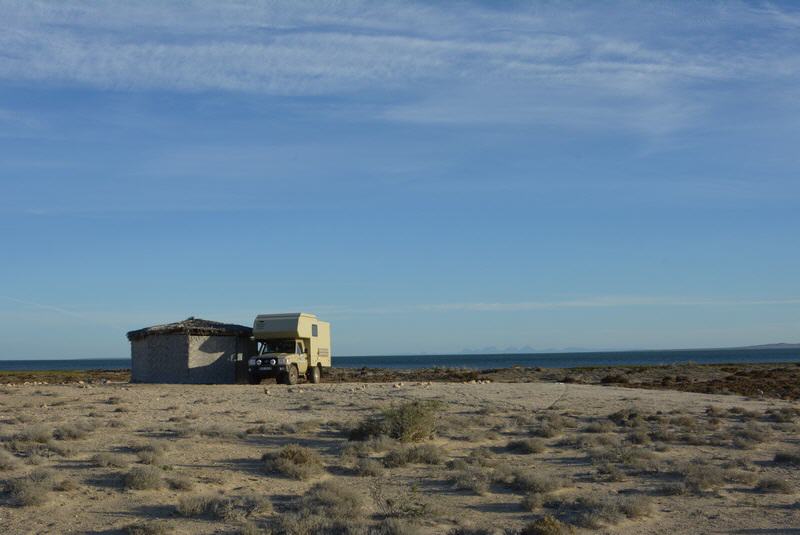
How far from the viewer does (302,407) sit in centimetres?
2373

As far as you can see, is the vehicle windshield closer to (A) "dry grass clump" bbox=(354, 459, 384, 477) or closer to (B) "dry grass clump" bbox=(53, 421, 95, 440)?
(B) "dry grass clump" bbox=(53, 421, 95, 440)

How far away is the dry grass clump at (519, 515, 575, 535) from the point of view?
10562 mm

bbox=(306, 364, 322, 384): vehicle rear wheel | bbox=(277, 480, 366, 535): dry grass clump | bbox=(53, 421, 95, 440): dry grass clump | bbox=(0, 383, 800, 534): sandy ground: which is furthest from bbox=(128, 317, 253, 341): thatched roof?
bbox=(277, 480, 366, 535): dry grass clump

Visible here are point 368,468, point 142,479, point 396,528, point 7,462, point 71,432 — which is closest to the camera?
point 396,528

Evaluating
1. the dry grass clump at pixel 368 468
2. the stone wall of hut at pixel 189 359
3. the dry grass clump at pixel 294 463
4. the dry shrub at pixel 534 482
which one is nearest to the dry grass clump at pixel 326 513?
the dry grass clump at pixel 294 463

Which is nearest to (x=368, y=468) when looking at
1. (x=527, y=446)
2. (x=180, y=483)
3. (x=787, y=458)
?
(x=180, y=483)

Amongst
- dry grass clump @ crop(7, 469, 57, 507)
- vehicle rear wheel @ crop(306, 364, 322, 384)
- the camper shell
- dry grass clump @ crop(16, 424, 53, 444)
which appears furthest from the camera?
vehicle rear wheel @ crop(306, 364, 322, 384)

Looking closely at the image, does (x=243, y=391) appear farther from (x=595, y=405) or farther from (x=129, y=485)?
(x=129, y=485)

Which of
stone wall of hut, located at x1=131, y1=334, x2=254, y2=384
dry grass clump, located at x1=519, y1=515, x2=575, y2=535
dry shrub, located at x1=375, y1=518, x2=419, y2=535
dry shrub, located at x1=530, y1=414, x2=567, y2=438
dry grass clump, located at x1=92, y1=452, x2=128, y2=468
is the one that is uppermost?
stone wall of hut, located at x1=131, y1=334, x2=254, y2=384

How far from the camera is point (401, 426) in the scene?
17219mm

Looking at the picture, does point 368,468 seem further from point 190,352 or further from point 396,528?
point 190,352

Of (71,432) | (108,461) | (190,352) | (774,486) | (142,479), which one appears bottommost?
(774,486)

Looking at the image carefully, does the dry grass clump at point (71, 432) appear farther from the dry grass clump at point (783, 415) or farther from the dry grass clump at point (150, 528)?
the dry grass clump at point (783, 415)

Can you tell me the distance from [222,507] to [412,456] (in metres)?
4.54
